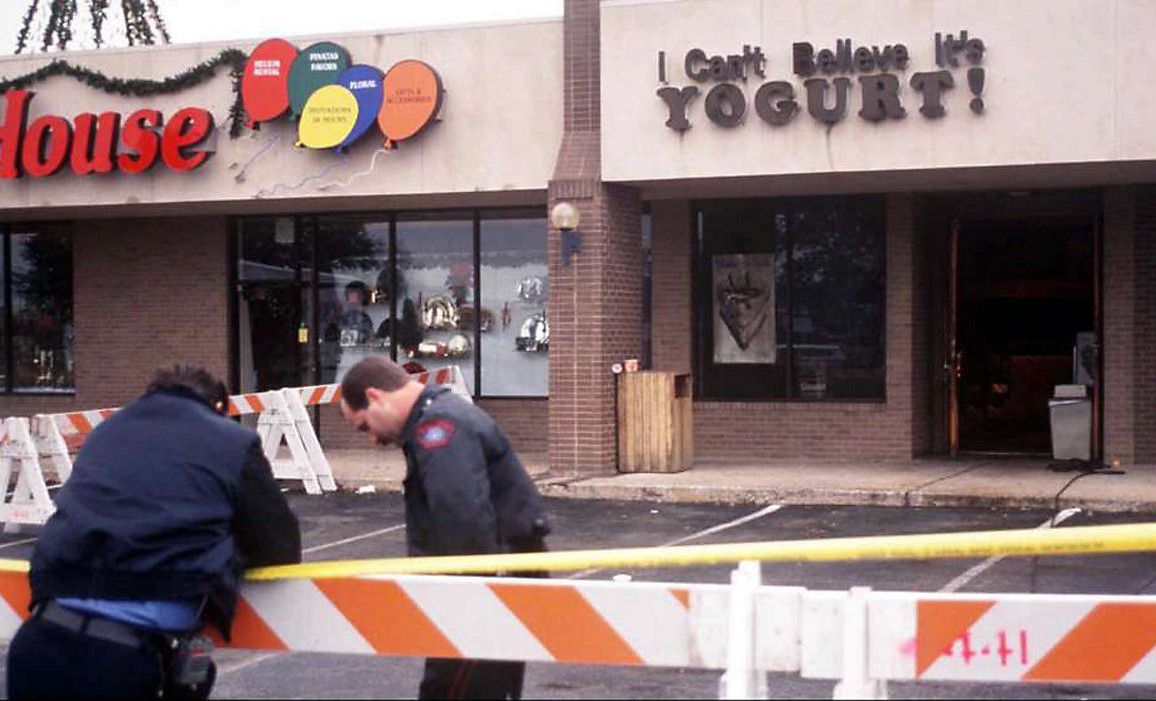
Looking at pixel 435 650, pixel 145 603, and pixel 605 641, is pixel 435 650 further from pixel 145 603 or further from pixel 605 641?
pixel 145 603

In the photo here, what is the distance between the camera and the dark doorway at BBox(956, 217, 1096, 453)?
62.9 feet

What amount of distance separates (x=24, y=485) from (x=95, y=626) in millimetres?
10210

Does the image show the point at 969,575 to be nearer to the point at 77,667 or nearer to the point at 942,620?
the point at 942,620

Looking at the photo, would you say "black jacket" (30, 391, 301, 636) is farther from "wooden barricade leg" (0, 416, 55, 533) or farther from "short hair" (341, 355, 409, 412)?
"wooden barricade leg" (0, 416, 55, 533)

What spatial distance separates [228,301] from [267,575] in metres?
17.1

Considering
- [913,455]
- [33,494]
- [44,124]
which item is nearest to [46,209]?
[44,124]

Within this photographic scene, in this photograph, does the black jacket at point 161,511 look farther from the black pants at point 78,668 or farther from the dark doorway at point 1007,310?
the dark doorway at point 1007,310

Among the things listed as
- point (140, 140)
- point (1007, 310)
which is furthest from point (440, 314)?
point (1007, 310)

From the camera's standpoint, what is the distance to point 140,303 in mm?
22250

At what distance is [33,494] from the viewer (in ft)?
46.5

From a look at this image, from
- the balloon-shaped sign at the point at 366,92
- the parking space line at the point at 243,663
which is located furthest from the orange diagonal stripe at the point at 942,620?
the balloon-shaped sign at the point at 366,92

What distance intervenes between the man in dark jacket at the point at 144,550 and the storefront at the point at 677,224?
12.3m

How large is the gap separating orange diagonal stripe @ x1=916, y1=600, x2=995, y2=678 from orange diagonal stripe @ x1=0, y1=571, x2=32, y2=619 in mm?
2836

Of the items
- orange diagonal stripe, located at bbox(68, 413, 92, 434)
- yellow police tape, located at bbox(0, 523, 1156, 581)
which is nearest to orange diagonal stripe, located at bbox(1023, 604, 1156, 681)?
yellow police tape, located at bbox(0, 523, 1156, 581)
